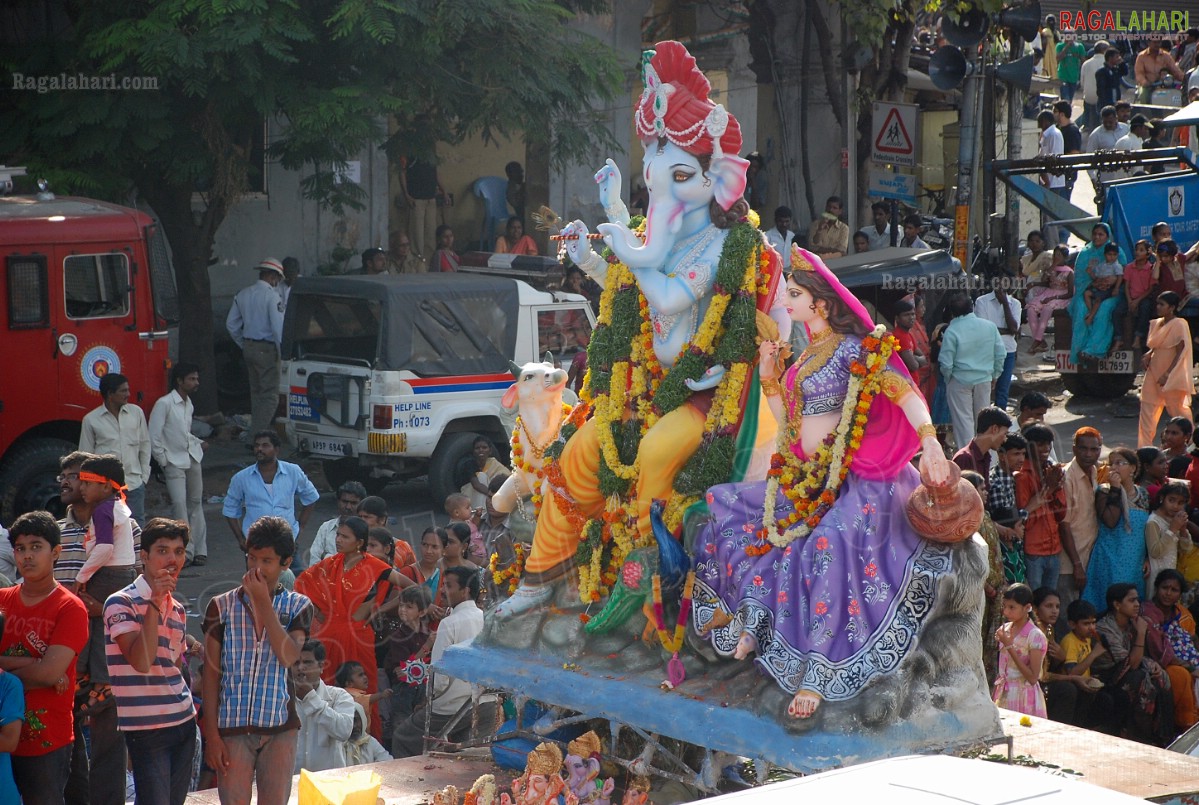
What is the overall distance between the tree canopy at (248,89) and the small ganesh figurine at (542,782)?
830 centimetres

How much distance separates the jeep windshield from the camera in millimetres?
13062

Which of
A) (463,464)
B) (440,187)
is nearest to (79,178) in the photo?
(463,464)

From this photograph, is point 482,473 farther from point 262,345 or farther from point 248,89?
point 248,89

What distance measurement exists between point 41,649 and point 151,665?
1.50 feet

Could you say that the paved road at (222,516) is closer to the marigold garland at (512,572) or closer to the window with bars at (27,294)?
the window with bars at (27,294)

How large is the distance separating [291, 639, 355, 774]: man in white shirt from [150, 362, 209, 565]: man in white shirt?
4.39 metres

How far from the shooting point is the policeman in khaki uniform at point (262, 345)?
1492 centimetres

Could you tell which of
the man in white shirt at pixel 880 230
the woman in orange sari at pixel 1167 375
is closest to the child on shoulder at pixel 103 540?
the woman in orange sari at pixel 1167 375

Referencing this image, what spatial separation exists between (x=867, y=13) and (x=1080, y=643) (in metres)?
11.7

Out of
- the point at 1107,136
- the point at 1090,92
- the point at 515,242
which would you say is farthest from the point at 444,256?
the point at 1090,92

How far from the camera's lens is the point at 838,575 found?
20.8 ft

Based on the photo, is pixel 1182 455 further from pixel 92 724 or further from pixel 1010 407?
pixel 92 724

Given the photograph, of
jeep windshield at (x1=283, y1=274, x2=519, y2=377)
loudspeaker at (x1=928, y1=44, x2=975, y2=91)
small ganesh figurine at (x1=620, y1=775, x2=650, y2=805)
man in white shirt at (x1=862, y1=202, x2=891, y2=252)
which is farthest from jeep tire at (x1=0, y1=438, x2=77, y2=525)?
man in white shirt at (x1=862, y1=202, x2=891, y2=252)

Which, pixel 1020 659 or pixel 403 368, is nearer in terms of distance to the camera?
pixel 1020 659
